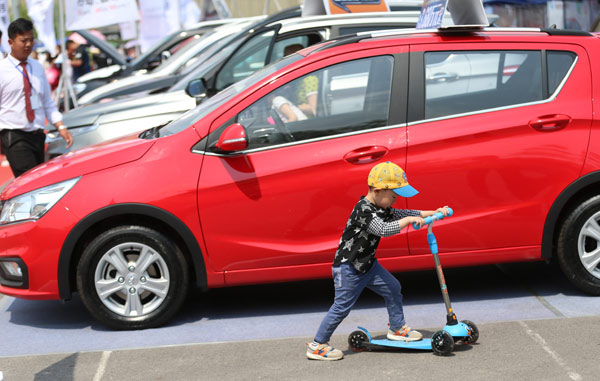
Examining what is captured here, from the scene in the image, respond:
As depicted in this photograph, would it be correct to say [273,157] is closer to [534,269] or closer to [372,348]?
[372,348]

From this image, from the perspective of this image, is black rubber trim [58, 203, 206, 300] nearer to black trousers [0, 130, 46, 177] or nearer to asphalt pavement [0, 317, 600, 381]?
asphalt pavement [0, 317, 600, 381]

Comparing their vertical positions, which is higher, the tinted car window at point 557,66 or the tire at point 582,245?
the tinted car window at point 557,66

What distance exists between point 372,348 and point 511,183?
57.7 inches

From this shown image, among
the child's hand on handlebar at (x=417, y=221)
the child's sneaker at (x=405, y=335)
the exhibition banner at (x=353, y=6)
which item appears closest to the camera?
the child's hand on handlebar at (x=417, y=221)

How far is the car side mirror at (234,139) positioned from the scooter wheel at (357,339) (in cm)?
137

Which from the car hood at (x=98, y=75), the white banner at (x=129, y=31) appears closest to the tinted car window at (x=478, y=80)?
the car hood at (x=98, y=75)

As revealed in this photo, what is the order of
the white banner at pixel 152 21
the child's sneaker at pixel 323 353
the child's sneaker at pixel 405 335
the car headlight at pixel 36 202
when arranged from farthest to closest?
A: the white banner at pixel 152 21
the car headlight at pixel 36 202
the child's sneaker at pixel 405 335
the child's sneaker at pixel 323 353

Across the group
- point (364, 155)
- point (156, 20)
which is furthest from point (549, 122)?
point (156, 20)

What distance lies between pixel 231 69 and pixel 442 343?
17.5ft

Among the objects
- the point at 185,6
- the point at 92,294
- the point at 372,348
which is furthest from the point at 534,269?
the point at 185,6

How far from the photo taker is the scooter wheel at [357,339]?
4910mm

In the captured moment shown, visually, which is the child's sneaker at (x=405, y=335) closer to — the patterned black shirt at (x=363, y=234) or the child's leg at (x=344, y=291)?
the child's leg at (x=344, y=291)

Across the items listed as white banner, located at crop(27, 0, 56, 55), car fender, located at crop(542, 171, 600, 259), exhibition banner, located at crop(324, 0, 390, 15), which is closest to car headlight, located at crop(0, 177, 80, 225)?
car fender, located at crop(542, 171, 600, 259)

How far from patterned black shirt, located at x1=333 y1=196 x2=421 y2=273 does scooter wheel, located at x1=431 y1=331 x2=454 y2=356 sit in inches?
21.3
